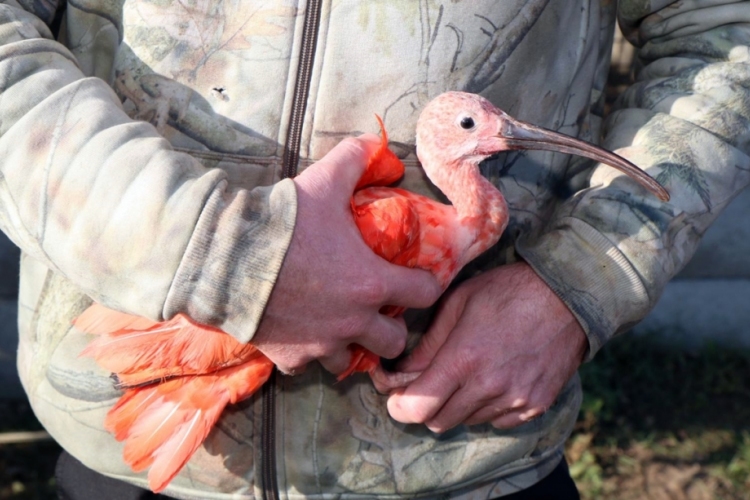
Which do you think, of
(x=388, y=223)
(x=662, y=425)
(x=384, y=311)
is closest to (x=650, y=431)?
(x=662, y=425)

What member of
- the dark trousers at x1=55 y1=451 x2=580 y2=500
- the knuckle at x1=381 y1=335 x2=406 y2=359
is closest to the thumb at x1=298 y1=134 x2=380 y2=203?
the knuckle at x1=381 y1=335 x2=406 y2=359

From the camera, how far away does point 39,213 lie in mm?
1134

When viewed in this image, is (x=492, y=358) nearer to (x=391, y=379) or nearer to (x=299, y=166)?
(x=391, y=379)

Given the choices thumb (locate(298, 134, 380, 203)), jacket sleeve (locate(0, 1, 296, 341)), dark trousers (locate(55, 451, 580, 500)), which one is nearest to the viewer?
jacket sleeve (locate(0, 1, 296, 341))

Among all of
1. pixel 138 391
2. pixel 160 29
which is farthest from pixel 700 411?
pixel 160 29

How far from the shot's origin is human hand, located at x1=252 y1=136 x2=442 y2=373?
114 centimetres

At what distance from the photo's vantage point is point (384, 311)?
1404 mm

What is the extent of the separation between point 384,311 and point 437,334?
0.15m

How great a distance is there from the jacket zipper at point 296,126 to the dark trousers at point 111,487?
0.32m

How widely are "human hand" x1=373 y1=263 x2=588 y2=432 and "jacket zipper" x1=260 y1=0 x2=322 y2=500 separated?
219mm

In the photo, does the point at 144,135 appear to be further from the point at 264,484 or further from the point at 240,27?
the point at 264,484

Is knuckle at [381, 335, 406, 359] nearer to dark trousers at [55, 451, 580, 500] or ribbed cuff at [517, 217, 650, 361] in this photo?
ribbed cuff at [517, 217, 650, 361]

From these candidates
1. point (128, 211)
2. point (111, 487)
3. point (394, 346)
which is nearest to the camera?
point (128, 211)

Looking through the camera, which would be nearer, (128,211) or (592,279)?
(128,211)
